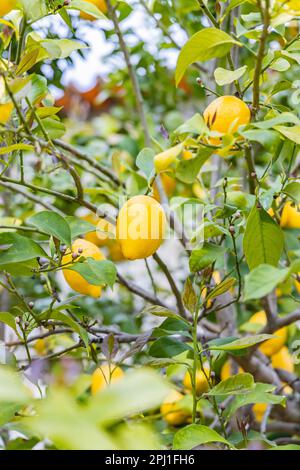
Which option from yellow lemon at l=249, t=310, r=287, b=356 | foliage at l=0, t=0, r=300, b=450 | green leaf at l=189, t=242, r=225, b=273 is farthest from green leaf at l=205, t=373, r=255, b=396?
yellow lemon at l=249, t=310, r=287, b=356

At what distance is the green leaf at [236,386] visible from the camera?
1.84 feet

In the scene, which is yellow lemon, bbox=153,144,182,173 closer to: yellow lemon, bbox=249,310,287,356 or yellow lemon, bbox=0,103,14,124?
yellow lemon, bbox=0,103,14,124

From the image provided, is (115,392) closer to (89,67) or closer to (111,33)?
(111,33)

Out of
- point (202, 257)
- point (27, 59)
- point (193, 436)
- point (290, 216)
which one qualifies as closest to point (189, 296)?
point (202, 257)

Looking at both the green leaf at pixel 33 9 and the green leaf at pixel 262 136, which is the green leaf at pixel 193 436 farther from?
the green leaf at pixel 33 9

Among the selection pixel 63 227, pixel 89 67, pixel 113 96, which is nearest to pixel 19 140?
pixel 63 227

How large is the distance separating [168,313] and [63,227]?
0.43ft

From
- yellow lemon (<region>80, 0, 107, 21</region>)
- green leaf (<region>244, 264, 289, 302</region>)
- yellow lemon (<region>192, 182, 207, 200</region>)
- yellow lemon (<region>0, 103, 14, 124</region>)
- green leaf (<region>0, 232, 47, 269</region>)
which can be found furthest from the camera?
yellow lemon (<region>192, 182, 207, 200</region>)

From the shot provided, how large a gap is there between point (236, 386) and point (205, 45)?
28cm

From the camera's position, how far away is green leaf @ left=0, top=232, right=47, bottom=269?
0.59 meters

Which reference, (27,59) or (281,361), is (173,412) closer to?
(281,361)

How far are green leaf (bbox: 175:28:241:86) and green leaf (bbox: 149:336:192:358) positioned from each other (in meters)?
0.27

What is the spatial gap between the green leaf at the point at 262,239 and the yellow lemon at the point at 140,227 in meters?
0.09

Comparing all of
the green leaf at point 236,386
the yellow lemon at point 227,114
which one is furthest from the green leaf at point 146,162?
the green leaf at point 236,386
